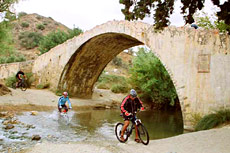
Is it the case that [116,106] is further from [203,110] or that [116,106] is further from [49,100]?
[203,110]

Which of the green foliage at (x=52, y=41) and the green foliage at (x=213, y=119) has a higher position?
the green foliage at (x=52, y=41)

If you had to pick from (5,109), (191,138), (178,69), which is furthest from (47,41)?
(191,138)

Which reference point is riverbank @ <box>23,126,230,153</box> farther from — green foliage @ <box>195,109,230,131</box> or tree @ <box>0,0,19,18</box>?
tree @ <box>0,0,19,18</box>

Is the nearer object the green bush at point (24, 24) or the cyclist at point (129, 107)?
the cyclist at point (129, 107)

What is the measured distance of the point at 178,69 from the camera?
9102 mm

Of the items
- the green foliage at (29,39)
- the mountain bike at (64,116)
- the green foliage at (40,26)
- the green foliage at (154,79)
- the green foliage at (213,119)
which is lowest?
the mountain bike at (64,116)

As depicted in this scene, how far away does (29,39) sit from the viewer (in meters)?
45.8

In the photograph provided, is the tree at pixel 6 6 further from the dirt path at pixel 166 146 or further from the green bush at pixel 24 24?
the green bush at pixel 24 24

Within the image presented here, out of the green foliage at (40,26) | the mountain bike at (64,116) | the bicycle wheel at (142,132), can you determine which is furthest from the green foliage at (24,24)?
the bicycle wheel at (142,132)

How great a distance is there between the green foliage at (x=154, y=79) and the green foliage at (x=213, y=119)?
6598 mm

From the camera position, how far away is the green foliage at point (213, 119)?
7254 mm

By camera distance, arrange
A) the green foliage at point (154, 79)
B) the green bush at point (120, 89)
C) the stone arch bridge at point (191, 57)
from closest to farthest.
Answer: the stone arch bridge at point (191, 57) < the green foliage at point (154, 79) < the green bush at point (120, 89)

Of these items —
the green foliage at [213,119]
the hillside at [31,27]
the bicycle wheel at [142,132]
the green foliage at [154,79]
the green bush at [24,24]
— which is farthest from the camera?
the green bush at [24,24]

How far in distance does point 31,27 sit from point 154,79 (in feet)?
146
